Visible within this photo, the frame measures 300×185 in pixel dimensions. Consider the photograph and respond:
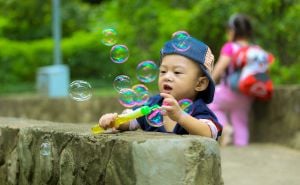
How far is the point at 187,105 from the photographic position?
3.78m

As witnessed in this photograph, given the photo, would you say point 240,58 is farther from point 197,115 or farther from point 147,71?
point 197,115

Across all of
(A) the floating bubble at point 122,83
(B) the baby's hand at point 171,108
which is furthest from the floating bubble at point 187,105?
(A) the floating bubble at point 122,83

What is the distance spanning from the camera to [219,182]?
3.32 meters

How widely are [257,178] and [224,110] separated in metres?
2.11

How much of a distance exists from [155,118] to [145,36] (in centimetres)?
923

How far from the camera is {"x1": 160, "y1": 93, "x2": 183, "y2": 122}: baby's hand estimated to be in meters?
3.42

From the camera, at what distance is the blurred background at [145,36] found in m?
10.5

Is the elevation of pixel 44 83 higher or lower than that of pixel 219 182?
higher

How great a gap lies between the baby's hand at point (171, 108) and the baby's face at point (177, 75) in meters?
0.32

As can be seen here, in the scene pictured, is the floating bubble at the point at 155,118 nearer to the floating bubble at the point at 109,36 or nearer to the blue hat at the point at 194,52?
the blue hat at the point at 194,52

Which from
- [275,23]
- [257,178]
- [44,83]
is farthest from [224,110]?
[44,83]

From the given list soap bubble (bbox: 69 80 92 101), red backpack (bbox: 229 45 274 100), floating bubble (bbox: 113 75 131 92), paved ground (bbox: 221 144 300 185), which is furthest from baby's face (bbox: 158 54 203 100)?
red backpack (bbox: 229 45 274 100)

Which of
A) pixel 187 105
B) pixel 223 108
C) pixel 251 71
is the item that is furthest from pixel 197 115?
pixel 223 108

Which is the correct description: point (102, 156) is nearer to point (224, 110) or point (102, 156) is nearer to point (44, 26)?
point (224, 110)
